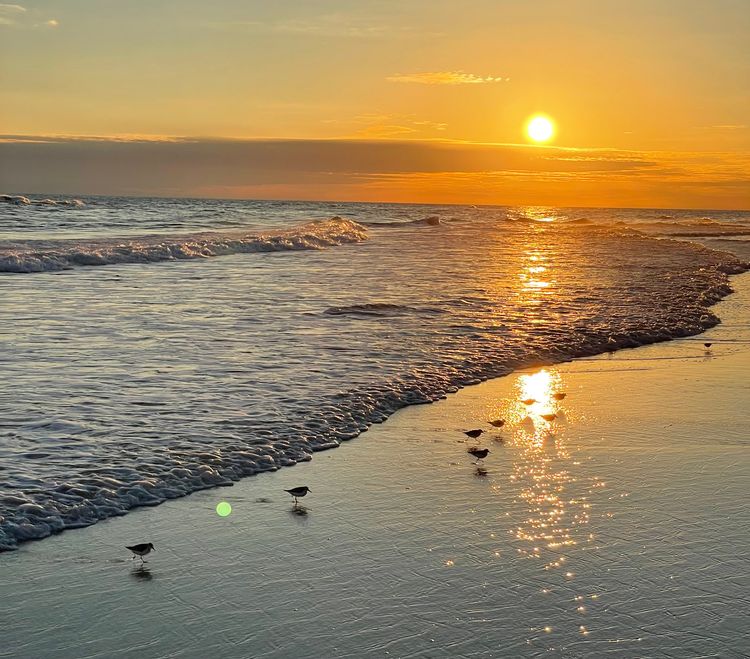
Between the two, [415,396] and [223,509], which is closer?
[223,509]

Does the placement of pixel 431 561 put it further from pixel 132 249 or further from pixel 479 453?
pixel 132 249

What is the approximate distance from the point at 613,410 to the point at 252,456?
155 inches

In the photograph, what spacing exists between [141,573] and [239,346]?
23.2 ft

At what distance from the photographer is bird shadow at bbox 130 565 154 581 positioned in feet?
15.6

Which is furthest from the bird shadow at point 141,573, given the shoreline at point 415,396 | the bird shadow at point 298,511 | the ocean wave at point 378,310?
the ocean wave at point 378,310

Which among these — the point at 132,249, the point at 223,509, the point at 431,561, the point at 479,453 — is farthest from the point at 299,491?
the point at 132,249

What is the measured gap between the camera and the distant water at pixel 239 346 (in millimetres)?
6770

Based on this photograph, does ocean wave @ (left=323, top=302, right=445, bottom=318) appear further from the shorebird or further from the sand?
the shorebird

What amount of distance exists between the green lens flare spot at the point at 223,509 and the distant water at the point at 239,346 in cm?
42

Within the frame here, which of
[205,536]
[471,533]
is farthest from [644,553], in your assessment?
[205,536]

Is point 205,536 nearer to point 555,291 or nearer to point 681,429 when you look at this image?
point 681,429

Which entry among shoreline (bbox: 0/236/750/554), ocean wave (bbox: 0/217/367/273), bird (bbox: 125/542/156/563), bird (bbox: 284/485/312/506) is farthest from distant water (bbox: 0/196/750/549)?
bird (bbox: 125/542/156/563)

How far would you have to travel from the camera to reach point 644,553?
507 centimetres

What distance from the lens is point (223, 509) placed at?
594cm
